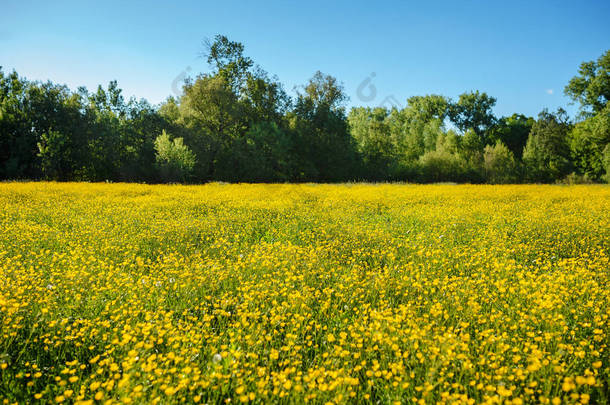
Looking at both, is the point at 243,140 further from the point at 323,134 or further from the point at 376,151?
the point at 376,151

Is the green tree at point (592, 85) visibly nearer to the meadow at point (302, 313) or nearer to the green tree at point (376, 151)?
the green tree at point (376, 151)

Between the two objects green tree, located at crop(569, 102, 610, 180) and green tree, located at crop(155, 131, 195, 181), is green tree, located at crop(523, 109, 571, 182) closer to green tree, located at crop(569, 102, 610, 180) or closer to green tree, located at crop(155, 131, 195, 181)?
green tree, located at crop(569, 102, 610, 180)

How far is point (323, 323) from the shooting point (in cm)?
416

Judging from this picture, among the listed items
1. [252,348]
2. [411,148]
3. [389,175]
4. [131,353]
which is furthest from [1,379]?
[411,148]

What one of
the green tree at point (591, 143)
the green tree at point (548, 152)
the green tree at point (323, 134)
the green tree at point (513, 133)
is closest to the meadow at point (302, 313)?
the green tree at point (323, 134)

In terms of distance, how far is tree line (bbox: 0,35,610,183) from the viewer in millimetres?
32031

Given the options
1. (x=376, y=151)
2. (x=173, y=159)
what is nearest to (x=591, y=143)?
(x=376, y=151)

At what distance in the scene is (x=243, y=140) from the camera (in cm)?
4153

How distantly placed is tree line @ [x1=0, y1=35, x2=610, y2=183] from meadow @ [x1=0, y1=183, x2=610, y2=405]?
2514 centimetres

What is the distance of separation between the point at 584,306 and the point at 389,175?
143 feet

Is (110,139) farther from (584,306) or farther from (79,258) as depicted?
(584,306)

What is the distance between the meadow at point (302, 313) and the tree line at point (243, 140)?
25.1 meters

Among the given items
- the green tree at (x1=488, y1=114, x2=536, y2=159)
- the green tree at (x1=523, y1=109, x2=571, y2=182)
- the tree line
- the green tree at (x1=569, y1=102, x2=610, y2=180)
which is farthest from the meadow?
the green tree at (x1=488, y1=114, x2=536, y2=159)

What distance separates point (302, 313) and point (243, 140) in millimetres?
39100
